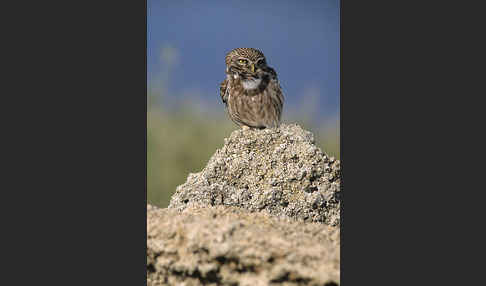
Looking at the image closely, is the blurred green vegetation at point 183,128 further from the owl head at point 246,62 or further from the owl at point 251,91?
the owl head at point 246,62

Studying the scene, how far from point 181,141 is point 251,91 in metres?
0.70

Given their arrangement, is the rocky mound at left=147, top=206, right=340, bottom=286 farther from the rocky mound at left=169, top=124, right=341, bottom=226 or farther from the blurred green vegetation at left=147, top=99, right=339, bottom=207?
the blurred green vegetation at left=147, top=99, right=339, bottom=207

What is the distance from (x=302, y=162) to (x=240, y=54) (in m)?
0.85

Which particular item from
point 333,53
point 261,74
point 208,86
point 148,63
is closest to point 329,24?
point 333,53

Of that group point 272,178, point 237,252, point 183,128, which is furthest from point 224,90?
point 237,252

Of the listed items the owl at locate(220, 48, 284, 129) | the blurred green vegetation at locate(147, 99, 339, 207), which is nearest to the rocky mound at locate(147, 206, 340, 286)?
the blurred green vegetation at locate(147, 99, 339, 207)

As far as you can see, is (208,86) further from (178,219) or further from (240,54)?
(178,219)

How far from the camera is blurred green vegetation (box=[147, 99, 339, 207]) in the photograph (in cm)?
432

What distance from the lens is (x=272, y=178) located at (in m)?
4.30

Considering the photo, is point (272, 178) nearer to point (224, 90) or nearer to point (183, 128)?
point (224, 90)

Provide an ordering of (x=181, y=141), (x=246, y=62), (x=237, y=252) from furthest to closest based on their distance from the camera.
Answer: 1. (x=181, y=141)
2. (x=246, y=62)
3. (x=237, y=252)

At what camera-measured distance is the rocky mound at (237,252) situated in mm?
3369

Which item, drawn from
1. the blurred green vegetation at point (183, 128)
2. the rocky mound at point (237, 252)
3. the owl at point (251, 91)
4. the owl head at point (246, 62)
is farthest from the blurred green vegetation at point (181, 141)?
→ the rocky mound at point (237, 252)


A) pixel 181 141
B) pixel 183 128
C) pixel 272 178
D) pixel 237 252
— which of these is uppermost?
pixel 183 128
